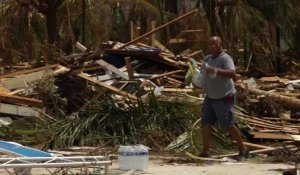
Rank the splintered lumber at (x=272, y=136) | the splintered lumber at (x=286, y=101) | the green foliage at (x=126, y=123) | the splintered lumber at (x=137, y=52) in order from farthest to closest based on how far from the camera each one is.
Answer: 1. the splintered lumber at (x=137, y=52)
2. the splintered lumber at (x=286, y=101)
3. the splintered lumber at (x=272, y=136)
4. the green foliage at (x=126, y=123)

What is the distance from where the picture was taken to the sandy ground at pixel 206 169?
334 inches

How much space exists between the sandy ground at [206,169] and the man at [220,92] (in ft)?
1.47

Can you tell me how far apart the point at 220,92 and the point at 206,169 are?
1197 millimetres

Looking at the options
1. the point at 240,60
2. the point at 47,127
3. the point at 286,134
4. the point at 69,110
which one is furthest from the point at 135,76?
the point at 240,60

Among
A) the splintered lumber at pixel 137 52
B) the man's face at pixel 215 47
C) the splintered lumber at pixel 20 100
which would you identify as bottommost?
the splintered lumber at pixel 20 100

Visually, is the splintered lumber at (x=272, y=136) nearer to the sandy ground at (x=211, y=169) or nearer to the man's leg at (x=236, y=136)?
the man's leg at (x=236, y=136)

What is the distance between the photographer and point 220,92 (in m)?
9.41

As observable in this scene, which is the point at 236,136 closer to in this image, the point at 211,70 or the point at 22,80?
the point at 211,70

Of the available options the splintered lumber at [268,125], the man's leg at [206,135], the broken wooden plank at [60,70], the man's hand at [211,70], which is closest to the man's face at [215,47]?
the man's hand at [211,70]

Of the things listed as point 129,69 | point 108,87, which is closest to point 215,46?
point 108,87

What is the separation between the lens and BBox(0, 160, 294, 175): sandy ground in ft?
27.9

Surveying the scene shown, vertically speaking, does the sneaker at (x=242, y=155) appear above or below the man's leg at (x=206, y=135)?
below

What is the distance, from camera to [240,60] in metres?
21.8

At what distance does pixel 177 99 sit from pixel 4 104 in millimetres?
3106
